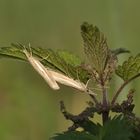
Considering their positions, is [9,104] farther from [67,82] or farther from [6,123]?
[67,82]

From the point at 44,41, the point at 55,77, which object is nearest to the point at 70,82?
the point at 55,77

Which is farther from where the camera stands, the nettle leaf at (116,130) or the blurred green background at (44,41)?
the blurred green background at (44,41)

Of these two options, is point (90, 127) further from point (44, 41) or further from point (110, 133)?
point (44, 41)

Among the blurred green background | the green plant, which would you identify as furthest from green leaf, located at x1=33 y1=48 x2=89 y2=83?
the blurred green background

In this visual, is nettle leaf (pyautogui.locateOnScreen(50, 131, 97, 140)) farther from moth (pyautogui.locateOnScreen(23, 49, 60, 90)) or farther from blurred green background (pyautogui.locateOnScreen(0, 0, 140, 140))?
blurred green background (pyautogui.locateOnScreen(0, 0, 140, 140))

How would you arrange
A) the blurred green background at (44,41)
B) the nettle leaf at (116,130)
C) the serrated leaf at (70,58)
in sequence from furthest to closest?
the blurred green background at (44,41) < the serrated leaf at (70,58) < the nettle leaf at (116,130)

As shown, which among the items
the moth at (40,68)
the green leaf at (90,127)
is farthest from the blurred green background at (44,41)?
the green leaf at (90,127)

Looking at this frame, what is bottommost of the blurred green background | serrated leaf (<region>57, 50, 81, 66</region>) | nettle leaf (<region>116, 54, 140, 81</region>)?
nettle leaf (<region>116, 54, 140, 81</region>)

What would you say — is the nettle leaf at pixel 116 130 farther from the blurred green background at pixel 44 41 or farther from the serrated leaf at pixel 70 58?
the blurred green background at pixel 44 41

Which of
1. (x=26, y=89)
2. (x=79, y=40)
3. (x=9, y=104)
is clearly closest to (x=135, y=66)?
(x=9, y=104)
